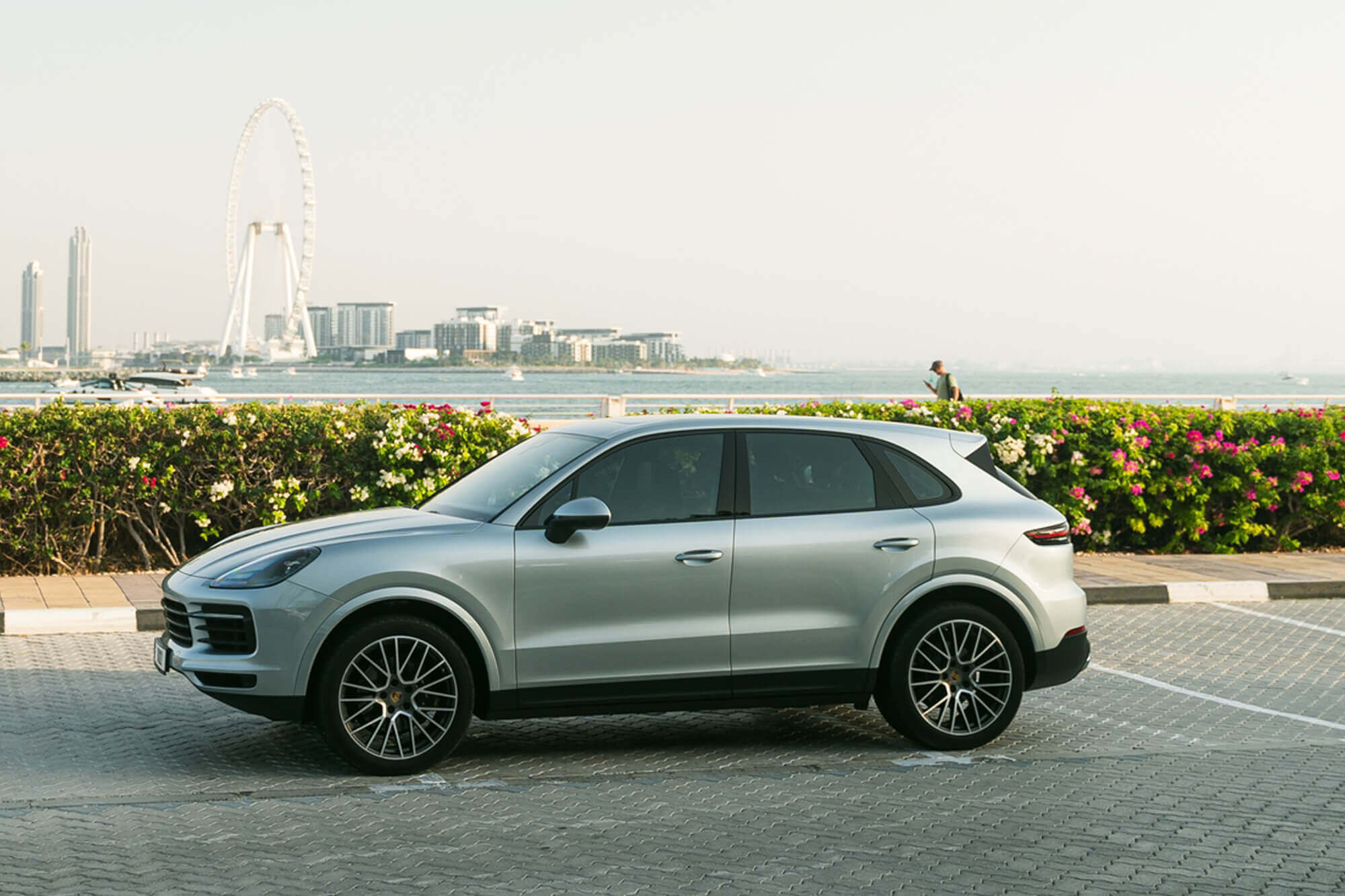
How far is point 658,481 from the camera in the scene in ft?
22.4

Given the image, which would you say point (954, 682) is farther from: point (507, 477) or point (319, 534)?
point (319, 534)

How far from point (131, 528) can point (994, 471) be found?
7842 millimetres

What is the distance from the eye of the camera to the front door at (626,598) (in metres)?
6.51

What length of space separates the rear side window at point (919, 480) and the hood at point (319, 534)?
2.09 meters

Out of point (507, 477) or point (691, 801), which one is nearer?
point (691, 801)

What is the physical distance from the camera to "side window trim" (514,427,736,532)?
662 centimetres

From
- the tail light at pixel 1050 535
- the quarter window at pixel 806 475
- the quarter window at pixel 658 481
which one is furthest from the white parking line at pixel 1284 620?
the quarter window at pixel 658 481

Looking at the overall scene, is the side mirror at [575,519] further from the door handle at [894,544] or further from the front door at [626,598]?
the door handle at [894,544]

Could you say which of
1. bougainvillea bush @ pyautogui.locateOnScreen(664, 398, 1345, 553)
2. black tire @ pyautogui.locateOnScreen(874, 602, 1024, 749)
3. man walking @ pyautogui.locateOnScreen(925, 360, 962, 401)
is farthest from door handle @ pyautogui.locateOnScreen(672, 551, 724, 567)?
man walking @ pyautogui.locateOnScreen(925, 360, 962, 401)

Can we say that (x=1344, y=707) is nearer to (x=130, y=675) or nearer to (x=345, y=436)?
(x=130, y=675)

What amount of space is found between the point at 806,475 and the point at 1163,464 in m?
8.49

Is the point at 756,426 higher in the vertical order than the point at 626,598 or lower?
higher

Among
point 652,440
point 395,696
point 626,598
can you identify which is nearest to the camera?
point 395,696

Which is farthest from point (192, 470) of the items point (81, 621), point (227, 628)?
point (227, 628)
